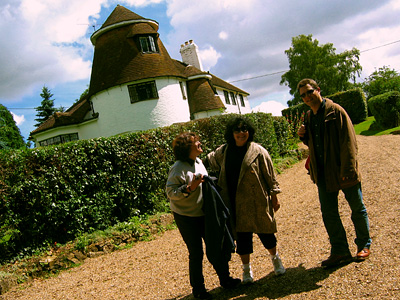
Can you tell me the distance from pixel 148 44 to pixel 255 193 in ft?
67.3

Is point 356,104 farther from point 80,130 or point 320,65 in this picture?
point 80,130

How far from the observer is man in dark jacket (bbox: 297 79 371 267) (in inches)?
143

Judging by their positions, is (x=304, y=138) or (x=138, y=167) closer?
(x=304, y=138)

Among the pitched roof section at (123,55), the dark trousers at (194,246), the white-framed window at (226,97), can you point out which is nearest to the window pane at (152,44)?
the pitched roof section at (123,55)

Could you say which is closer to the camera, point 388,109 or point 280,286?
point 280,286

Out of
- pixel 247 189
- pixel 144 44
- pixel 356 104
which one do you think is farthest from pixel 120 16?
pixel 247 189

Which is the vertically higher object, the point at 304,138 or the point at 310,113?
the point at 310,113

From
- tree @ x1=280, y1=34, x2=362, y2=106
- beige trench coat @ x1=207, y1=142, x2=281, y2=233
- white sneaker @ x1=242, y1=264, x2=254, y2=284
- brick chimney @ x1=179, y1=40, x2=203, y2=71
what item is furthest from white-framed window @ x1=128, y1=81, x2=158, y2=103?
tree @ x1=280, y1=34, x2=362, y2=106

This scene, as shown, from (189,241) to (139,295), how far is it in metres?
1.37

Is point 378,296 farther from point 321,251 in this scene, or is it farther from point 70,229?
point 70,229

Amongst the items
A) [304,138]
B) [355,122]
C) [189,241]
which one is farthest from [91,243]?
[355,122]

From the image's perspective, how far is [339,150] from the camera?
373 cm

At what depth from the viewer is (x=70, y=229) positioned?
22.6 ft

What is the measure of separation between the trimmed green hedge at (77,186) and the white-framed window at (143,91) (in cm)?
1280
